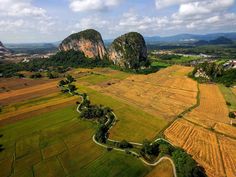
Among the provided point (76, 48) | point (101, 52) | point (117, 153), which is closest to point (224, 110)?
point (117, 153)

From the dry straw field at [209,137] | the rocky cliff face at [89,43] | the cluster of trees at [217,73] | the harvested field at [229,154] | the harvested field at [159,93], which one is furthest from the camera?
the rocky cliff face at [89,43]

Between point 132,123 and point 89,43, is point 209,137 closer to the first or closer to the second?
point 132,123

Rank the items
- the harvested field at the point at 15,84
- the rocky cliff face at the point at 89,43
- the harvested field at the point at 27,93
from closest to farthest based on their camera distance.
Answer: the harvested field at the point at 27,93, the harvested field at the point at 15,84, the rocky cliff face at the point at 89,43

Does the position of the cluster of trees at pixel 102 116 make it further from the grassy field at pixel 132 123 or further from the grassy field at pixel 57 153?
the grassy field at pixel 57 153

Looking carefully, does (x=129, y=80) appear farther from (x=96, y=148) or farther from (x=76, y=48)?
(x=76, y=48)

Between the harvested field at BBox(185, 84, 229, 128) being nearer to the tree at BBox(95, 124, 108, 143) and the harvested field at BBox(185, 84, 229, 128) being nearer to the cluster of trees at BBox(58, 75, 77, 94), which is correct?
the tree at BBox(95, 124, 108, 143)

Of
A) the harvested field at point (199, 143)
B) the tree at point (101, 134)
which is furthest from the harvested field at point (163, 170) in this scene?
the tree at point (101, 134)
